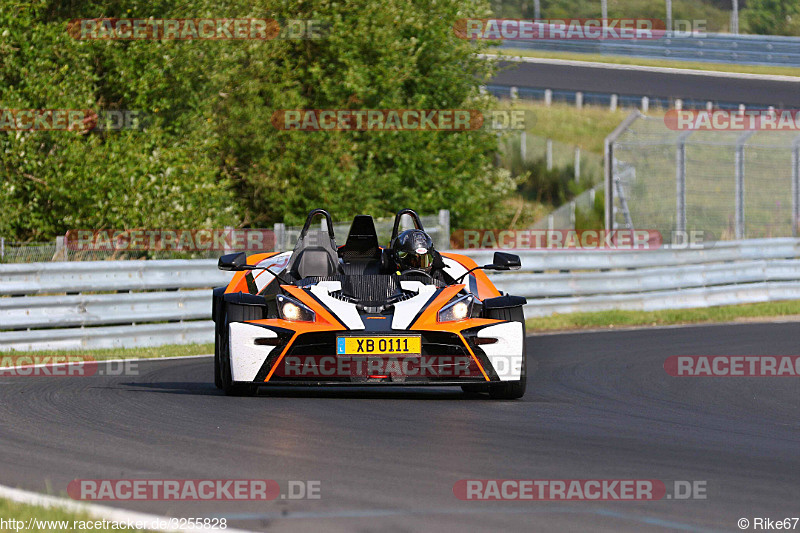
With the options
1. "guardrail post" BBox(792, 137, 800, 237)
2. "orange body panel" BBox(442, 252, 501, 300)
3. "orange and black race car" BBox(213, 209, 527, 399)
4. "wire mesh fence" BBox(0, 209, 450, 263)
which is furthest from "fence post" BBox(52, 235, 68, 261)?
"guardrail post" BBox(792, 137, 800, 237)

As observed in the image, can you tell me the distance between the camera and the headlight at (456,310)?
9773 mm

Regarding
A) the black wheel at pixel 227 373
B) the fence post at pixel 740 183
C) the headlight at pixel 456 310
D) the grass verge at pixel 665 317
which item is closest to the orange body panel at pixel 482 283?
the headlight at pixel 456 310

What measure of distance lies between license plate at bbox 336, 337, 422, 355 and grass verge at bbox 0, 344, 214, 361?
5.11 m

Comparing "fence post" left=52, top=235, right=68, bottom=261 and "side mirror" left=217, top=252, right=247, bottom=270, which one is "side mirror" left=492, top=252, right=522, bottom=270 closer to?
"side mirror" left=217, top=252, right=247, bottom=270

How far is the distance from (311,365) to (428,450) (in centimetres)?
253

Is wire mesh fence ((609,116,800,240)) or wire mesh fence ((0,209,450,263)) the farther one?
wire mesh fence ((609,116,800,240))

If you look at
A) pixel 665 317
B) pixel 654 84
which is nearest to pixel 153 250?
pixel 665 317

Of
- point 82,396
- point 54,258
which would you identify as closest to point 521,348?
point 82,396

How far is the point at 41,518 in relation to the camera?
5.25 metres

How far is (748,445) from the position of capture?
24.5 feet

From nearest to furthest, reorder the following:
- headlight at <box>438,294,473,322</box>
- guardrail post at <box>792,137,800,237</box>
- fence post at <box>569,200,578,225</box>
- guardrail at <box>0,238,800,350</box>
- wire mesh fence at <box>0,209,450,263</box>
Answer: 1. headlight at <box>438,294,473,322</box>
2. guardrail at <box>0,238,800,350</box>
3. wire mesh fence at <box>0,209,450,263</box>
4. guardrail post at <box>792,137,800,237</box>
5. fence post at <box>569,200,578,225</box>

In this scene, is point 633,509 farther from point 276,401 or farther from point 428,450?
point 276,401

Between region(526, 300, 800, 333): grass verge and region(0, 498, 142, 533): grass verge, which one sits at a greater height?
region(0, 498, 142, 533): grass verge

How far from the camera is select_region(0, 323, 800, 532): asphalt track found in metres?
5.45
